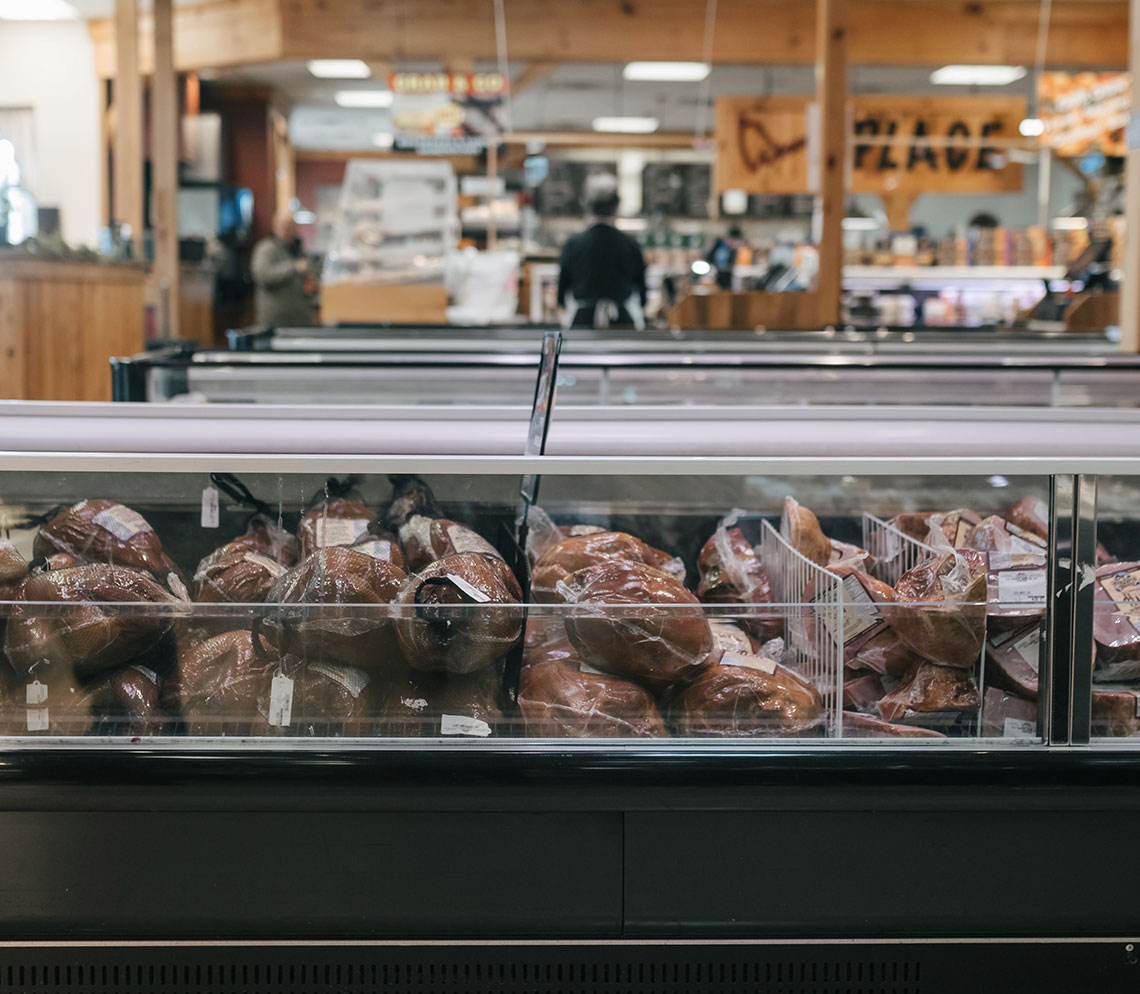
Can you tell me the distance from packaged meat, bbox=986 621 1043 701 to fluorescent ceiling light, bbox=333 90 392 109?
45.5 ft

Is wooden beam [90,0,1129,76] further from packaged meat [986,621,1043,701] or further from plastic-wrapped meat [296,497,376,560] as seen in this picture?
packaged meat [986,621,1043,701]

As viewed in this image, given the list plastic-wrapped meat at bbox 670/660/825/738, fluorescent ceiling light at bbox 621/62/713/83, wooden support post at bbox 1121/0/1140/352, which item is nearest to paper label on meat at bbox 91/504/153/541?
plastic-wrapped meat at bbox 670/660/825/738

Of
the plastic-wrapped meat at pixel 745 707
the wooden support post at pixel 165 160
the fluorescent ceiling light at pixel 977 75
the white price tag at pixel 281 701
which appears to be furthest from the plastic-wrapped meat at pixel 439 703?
the fluorescent ceiling light at pixel 977 75

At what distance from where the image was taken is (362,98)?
1520 cm

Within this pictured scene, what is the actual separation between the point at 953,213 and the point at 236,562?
16.9 meters

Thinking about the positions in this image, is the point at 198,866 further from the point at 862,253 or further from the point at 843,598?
the point at 862,253

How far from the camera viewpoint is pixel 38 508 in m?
1.88

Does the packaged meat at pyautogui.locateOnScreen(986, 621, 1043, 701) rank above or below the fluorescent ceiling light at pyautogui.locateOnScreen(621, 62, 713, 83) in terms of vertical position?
below

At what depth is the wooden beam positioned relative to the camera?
10.2 m

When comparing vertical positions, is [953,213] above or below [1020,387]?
above

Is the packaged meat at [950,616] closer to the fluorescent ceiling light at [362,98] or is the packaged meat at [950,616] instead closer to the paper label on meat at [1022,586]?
the paper label on meat at [1022,586]

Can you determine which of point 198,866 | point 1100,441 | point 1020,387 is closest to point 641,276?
point 1020,387

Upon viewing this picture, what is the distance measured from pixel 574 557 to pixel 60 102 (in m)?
12.1

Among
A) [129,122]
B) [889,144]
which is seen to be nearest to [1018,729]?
[129,122]
